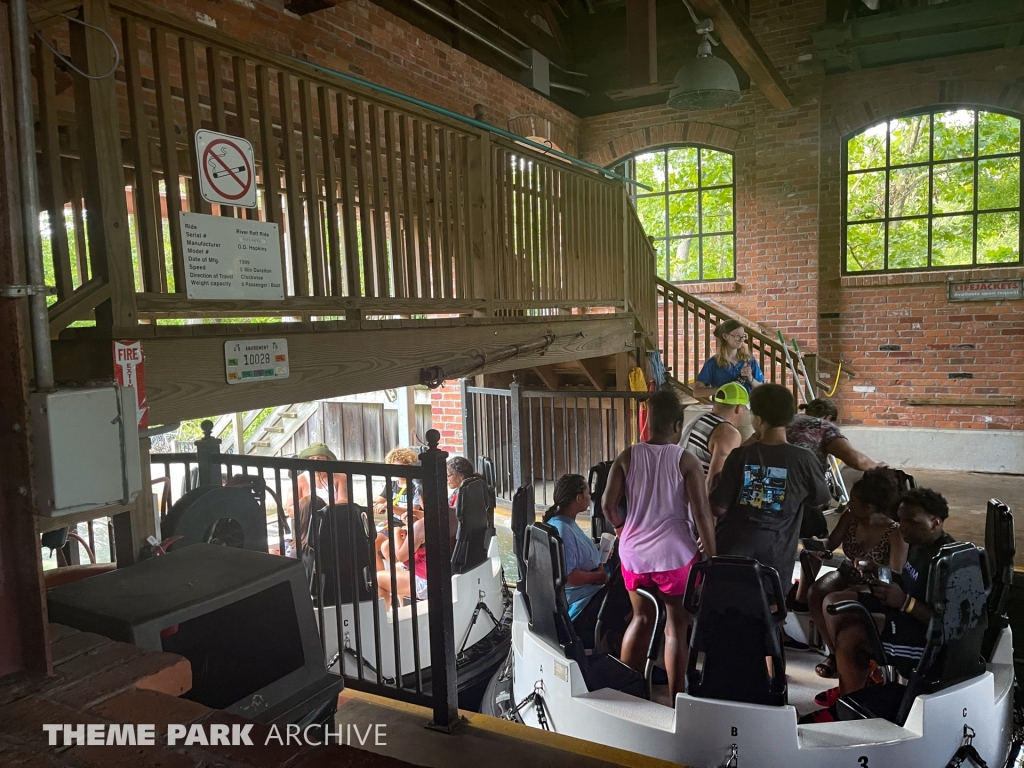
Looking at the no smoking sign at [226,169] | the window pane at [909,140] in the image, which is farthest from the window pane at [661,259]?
the no smoking sign at [226,169]

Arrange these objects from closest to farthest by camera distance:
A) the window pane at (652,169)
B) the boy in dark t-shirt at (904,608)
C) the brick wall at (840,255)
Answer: the boy in dark t-shirt at (904,608) → the brick wall at (840,255) → the window pane at (652,169)

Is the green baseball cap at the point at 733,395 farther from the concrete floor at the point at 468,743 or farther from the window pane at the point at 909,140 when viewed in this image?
the window pane at the point at 909,140

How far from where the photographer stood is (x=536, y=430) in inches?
311

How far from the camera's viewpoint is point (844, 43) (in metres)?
7.77

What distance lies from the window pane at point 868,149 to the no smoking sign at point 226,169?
7.89m

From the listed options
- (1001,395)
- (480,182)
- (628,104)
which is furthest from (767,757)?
(628,104)

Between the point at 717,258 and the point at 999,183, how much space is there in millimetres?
3121

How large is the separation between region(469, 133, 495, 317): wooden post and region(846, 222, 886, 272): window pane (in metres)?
6.03

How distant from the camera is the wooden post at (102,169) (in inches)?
92.9

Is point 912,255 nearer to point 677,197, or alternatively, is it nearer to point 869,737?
point 677,197

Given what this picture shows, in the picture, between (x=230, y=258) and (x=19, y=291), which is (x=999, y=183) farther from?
(x=19, y=291)

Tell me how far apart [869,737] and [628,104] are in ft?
28.3

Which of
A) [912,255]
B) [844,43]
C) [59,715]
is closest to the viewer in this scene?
[59,715]

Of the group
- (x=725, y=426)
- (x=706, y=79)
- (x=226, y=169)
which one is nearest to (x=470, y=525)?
(x=725, y=426)
